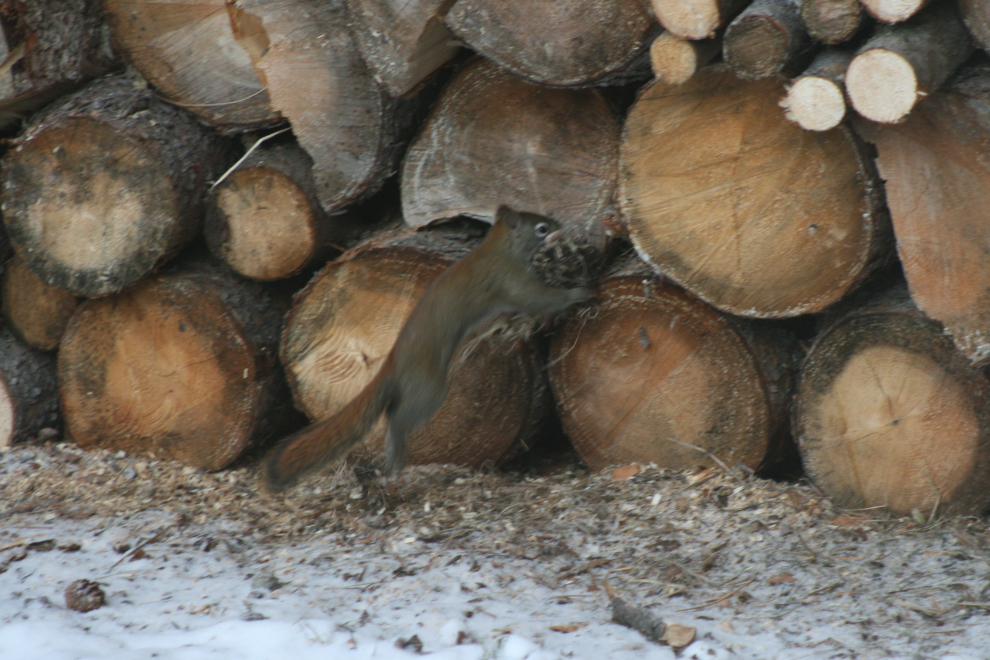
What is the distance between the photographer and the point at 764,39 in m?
2.10

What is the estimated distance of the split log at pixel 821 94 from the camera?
2.11 meters

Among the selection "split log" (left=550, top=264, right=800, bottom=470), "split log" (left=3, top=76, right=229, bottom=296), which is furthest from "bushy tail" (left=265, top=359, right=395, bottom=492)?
"split log" (left=3, top=76, right=229, bottom=296)

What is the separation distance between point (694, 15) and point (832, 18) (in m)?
0.33

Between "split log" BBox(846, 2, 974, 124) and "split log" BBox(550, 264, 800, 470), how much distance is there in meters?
0.93

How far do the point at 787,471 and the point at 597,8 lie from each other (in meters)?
1.88

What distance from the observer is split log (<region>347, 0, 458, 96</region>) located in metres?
2.53

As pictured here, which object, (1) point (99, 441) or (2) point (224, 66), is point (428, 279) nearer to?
(2) point (224, 66)

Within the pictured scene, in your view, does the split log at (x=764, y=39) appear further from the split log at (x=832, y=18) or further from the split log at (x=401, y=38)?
the split log at (x=401, y=38)

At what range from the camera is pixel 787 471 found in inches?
127

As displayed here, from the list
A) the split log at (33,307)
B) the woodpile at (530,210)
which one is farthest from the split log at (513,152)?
the split log at (33,307)

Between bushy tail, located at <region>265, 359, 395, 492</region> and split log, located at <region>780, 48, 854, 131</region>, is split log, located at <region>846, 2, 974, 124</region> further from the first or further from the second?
bushy tail, located at <region>265, 359, 395, 492</region>

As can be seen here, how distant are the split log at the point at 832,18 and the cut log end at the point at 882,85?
88 mm

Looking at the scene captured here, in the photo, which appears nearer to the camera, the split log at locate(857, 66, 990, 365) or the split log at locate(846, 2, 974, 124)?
the split log at locate(846, 2, 974, 124)

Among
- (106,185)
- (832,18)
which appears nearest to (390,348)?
(106,185)
